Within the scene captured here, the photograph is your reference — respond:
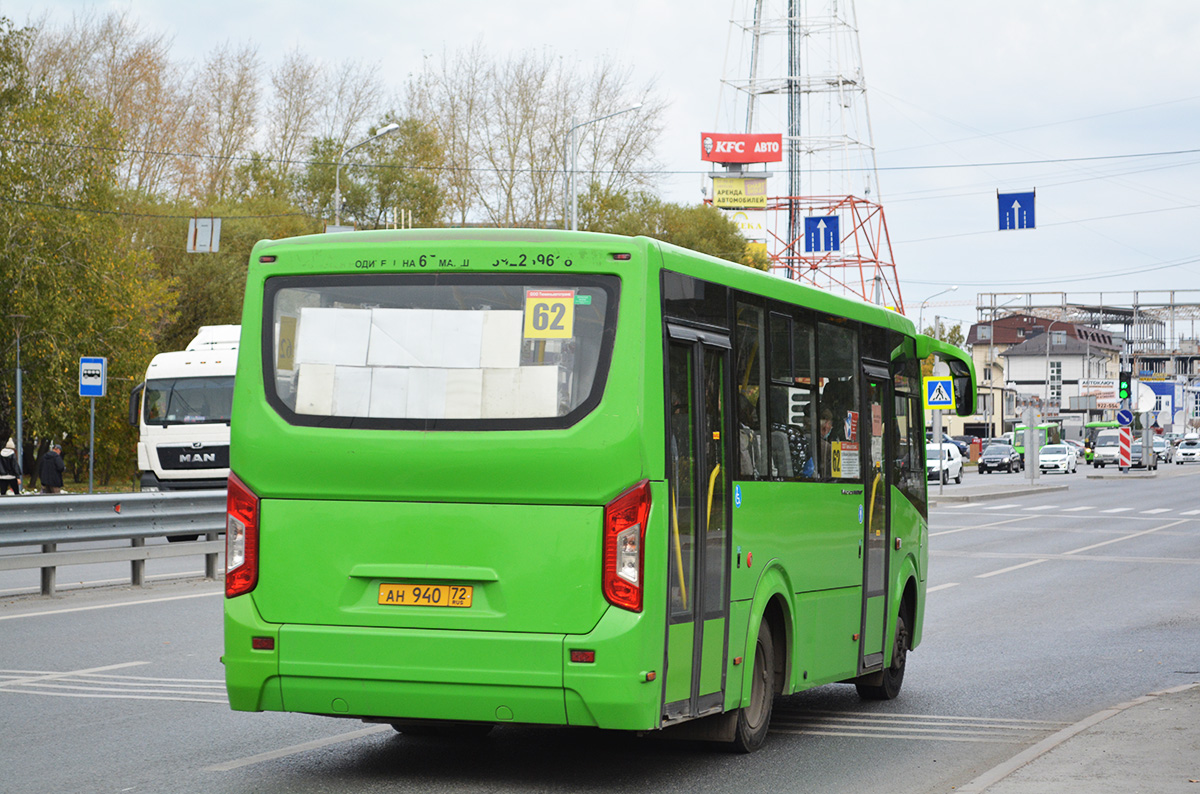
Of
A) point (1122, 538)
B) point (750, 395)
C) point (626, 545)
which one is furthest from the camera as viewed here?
point (1122, 538)

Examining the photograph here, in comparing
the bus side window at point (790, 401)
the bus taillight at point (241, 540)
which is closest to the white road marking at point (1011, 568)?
the bus side window at point (790, 401)

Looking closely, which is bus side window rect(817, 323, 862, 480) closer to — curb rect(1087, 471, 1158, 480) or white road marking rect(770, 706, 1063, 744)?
white road marking rect(770, 706, 1063, 744)

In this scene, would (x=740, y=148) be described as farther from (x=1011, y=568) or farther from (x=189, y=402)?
(x=1011, y=568)

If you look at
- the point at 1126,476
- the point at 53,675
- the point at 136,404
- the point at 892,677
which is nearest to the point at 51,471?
the point at 136,404

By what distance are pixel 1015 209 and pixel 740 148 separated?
54564mm

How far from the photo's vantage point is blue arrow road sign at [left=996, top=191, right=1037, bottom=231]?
3744 cm

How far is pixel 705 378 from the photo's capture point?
24.3ft

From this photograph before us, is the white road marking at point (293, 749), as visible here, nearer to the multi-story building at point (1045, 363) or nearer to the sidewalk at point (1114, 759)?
the sidewalk at point (1114, 759)

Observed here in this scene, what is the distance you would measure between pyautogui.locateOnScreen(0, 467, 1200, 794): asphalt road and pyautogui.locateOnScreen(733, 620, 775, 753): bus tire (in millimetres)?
119

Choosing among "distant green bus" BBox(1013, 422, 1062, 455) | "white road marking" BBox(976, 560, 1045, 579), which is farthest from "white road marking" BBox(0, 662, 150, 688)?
"distant green bus" BBox(1013, 422, 1062, 455)

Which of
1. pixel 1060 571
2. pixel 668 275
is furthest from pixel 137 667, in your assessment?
pixel 1060 571

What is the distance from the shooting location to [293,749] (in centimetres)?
807

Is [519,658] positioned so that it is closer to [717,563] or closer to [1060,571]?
[717,563]

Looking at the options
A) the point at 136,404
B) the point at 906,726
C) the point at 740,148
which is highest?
the point at 740,148
